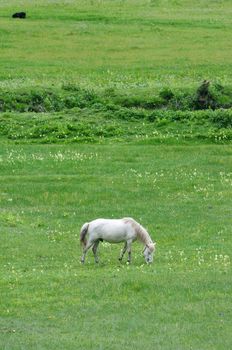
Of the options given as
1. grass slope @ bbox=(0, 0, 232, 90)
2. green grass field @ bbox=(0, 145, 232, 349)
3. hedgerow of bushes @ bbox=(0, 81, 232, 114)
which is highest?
green grass field @ bbox=(0, 145, 232, 349)

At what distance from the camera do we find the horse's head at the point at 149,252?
21.4 meters

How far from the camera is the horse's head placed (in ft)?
70.1

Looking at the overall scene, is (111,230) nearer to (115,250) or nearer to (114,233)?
(114,233)

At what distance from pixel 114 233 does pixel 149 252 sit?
901mm

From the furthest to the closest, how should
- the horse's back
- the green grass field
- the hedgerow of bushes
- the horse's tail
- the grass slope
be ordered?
the grass slope < the hedgerow of bushes < the horse's tail < the horse's back < the green grass field

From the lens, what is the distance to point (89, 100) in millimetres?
46906

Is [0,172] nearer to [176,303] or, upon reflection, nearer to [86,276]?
[86,276]

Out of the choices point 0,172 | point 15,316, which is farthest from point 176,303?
point 0,172

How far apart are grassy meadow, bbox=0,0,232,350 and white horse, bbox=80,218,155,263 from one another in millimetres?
493

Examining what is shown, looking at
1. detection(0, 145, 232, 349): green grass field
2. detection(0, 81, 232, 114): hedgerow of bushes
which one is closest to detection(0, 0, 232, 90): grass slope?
detection(0, 81, 232, 114): hedgerow of bushes

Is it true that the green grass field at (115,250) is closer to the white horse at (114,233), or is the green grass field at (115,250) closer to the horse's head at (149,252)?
the horse's head at (149,252)

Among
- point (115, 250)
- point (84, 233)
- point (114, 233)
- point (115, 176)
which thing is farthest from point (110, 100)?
point (114, 233)

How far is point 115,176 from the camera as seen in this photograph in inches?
1325

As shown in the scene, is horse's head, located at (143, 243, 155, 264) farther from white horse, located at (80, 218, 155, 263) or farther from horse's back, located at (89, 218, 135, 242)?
horse's back, located at (89, 218, 135, 242)
